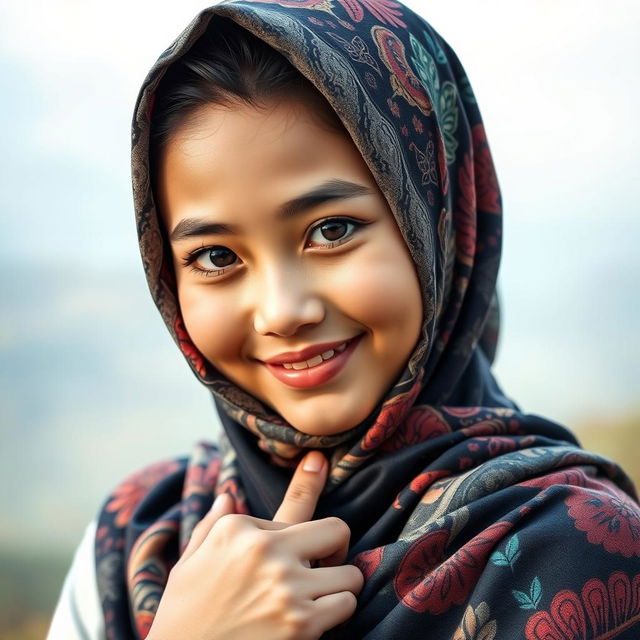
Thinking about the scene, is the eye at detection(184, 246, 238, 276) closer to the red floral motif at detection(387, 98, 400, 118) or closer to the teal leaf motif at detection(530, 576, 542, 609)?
the red floral motif at detection(387, 98, 400, 118)

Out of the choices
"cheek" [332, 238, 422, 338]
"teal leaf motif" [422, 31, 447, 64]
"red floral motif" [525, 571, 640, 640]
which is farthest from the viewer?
"teal leaf motif" [422, 31, 447, 64]

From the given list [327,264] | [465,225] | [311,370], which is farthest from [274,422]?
[465,225]

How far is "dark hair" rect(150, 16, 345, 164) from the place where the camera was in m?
1.00

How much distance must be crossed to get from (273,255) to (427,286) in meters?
0.19

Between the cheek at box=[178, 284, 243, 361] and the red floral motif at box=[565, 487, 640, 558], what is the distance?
434 millimetres

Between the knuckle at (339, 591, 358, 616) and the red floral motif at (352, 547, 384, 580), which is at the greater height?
the red floral motif at (352, 547, 384, 580)

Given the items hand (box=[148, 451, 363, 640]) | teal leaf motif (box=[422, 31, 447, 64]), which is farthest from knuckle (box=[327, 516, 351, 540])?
teal leaf motif (box=[422, 31, 447, 64])

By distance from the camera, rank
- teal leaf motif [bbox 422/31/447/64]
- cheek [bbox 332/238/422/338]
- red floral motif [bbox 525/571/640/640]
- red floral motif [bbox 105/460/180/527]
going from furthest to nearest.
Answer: red floral motif [bbox 105/460/180/527] < teal leaf motif [bbox 422/31/447/64] < cheek [bbox 332/238/422/338] < red floral motif [bbox 525/571/640/640]

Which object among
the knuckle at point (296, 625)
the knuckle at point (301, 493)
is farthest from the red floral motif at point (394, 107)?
the knuckle at point (296, 625)

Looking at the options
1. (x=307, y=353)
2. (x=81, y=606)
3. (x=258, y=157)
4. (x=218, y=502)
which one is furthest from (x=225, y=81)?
(x=81, y=606)

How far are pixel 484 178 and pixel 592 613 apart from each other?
0.61 meters

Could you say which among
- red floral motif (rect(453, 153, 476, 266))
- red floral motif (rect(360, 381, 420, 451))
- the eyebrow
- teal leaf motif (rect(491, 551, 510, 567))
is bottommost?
teal leaf motif (rect(491, 551, 510, 567))

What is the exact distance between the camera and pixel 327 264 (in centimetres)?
99

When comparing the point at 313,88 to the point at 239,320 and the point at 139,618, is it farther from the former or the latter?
the point at 139,618
